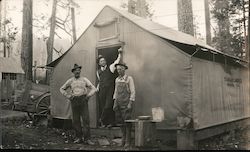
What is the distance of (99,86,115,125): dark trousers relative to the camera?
707cm

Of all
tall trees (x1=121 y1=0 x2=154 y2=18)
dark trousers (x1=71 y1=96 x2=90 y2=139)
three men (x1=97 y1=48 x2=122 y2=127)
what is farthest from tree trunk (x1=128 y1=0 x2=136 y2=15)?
dark trousers (x1=71 y1=96 x2=90 y2=139)

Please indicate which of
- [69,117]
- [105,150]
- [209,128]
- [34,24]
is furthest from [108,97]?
[34,24]

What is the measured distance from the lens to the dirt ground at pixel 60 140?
6.10 metres

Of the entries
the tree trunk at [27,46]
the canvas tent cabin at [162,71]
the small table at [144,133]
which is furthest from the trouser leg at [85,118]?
the tree trunk at [27,46]

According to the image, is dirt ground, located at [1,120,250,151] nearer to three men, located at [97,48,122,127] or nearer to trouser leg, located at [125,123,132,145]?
trouser leg, located at [125,123,132,145]

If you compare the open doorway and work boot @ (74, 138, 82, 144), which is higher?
the open doorway

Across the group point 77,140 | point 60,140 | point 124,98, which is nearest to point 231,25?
point 124,98

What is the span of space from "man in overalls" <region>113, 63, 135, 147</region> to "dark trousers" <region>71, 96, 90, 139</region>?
0.72 m

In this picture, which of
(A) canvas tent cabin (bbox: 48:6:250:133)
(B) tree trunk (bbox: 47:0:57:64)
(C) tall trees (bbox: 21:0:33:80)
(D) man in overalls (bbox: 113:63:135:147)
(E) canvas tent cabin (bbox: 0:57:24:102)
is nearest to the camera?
(A) canvas tent cabin (bbox: 48:6:250:133)

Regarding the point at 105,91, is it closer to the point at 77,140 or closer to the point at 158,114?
the point at 77,140

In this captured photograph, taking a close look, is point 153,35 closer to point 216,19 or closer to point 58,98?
point 216,19

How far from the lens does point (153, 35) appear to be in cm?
623

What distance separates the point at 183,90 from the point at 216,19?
2556 millimetres

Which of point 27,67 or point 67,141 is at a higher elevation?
point 27,67
